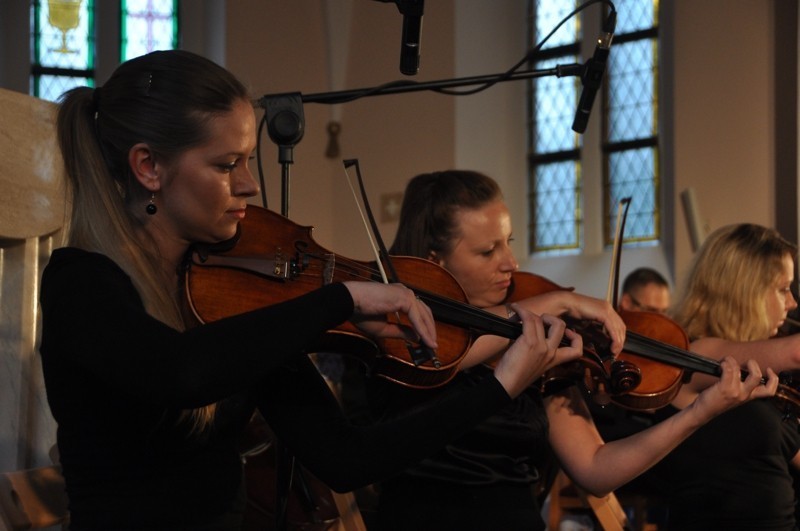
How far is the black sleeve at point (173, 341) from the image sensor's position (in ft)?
4.30

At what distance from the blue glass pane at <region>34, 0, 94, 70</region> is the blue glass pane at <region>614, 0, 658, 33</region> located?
12.4ft

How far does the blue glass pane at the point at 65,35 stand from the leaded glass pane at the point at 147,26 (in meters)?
0.26

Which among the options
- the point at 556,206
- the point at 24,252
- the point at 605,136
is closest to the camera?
the point at 24,252

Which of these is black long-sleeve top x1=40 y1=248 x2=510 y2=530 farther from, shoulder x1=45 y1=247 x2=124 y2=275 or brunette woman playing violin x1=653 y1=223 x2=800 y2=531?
brunette woman playing violin x1=653 y1=223 x2=800 y2=531

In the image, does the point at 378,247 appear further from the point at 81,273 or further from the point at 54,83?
the point at 54,83

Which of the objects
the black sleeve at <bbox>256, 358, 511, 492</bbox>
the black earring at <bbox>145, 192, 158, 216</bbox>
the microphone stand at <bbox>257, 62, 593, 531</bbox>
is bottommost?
the black sleeve at <bbox>256, 358, 511, 492</bbox>

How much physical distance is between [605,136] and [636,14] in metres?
0.83

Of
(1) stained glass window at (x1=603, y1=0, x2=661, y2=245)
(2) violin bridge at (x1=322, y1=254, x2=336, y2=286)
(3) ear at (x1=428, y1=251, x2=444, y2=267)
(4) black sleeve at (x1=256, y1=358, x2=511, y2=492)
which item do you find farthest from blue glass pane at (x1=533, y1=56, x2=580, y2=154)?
(4) black sleeve at (x1=256, y1=358, x2=511, y2=492)

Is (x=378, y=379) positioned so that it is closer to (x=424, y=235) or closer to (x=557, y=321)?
(x=424, y=235)

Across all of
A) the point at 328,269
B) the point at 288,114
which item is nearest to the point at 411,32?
the point at 288,114

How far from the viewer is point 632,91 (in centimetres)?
723

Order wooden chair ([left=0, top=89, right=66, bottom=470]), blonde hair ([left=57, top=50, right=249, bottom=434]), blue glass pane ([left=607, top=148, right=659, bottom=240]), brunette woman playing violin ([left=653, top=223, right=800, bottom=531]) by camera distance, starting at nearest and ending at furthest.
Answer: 1. blonde hair ([left=57, top=50, right=249, bottom=434])
2. wooden chair ([left=0, top=89, right=66, bottom=470])
3. brunette woman playing violin ([left=653, top=223, right=800, bottom=531])
4. blue glass pane ([left=607, top=148, right=659, bottom=240])

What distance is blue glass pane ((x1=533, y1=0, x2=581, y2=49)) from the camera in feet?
24.9

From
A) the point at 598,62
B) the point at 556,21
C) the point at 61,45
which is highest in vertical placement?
the point at 556,21
